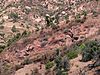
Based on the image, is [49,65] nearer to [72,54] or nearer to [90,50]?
[72,54]

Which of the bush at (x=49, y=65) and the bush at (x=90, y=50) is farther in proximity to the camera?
the bush at (x=49, y=65)

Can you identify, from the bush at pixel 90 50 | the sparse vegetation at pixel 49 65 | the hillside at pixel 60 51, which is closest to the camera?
the bush at pixel 90 50

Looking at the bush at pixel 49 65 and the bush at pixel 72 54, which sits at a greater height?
the bush at pixel 72 54

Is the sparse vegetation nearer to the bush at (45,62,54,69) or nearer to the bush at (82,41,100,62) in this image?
the bush at (45,62,54,69)

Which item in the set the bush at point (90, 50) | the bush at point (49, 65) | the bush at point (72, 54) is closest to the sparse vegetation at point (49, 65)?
the bush at point (49, 65)

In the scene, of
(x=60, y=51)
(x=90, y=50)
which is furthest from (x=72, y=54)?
(x=90, y=50)

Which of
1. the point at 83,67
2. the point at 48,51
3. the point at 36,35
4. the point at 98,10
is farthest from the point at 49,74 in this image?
the point at 98,10

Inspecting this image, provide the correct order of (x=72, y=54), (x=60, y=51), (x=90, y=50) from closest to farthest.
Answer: (x=90, y=50)
(x=72, y=54)
(x=60, y=51)

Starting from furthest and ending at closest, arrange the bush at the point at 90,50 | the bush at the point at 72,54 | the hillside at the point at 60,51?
the bush at the point at 72,54, the hillside at the point at 60,51, the bush at the point at 90,50

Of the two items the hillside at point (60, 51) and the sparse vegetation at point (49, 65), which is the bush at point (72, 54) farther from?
the sparse vegetation at point (49, 65)

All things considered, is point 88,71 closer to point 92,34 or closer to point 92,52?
point 92,52

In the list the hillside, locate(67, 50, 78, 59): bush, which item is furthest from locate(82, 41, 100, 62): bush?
locate(67, 50, 78, 59): bush
